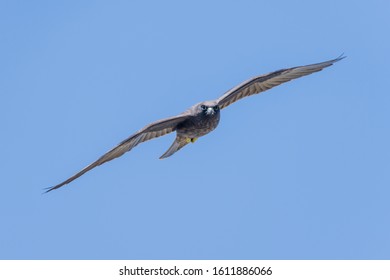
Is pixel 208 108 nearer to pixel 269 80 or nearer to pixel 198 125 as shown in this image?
pixel 198 125

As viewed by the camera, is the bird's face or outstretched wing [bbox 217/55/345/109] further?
outstretched wing [bbox 217/55/345/109]

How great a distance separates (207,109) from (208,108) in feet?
0.13

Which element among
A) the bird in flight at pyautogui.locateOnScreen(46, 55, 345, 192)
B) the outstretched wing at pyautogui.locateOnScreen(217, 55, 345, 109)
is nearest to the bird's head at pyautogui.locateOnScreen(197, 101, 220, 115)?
the bird in flight at pyautogui.locateOnScreen(46, 55, 345, 192)

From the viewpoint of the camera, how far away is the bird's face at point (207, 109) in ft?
89.8

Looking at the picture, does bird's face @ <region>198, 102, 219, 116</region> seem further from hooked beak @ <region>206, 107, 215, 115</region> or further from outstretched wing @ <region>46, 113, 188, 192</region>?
outstretched wing @ <region>46, 113, 188, 192</region>

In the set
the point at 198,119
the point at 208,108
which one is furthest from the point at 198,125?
the point at 208,108

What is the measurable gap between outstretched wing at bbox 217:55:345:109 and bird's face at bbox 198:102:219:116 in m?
1.18

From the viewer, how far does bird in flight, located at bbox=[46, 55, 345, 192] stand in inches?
1067

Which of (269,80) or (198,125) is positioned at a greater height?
(269,80)

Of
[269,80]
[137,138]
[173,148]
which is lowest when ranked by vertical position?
[137,138]

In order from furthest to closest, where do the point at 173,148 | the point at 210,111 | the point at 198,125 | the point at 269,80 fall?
1. the point at 269,80
2. the point at 173,148
3. the point at 198,125
4. the point at 210,111

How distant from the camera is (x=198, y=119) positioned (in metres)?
27.4
